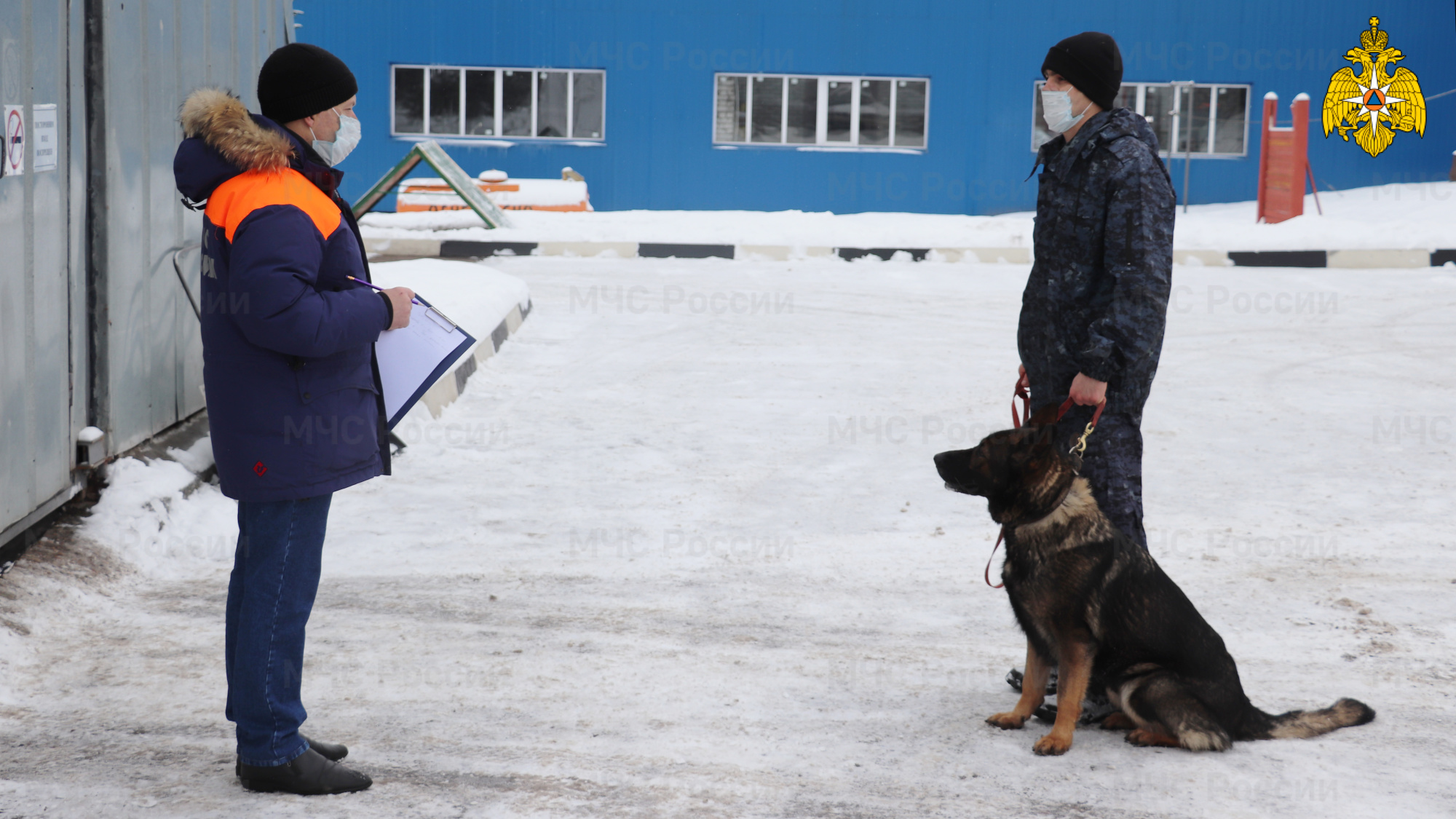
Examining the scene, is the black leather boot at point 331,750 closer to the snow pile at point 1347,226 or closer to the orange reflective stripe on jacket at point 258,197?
the orange reflective stripe on jacket at point 258,197

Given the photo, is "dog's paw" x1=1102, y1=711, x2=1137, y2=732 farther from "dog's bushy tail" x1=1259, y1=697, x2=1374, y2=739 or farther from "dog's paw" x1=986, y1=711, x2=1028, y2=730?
"dog's bushy tail" x1=1259, y1=697, x2=1374, y2=739

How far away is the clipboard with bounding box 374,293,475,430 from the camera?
2.96m

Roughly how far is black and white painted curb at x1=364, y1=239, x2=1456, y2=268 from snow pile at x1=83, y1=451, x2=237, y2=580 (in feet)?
30.3

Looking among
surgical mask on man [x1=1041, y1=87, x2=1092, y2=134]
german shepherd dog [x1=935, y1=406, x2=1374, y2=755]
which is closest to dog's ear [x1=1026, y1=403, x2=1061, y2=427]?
german shepherd dog [x1=935, y1=406, x2=1374, y2=755]

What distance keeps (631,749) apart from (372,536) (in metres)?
2.10

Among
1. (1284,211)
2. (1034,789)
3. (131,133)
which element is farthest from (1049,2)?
(1034,789)

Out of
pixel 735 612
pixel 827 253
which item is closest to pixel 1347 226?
pixel 827 253

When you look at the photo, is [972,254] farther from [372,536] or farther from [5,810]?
[5,810]

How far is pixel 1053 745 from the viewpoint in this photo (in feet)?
10.2

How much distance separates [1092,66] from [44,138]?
128 inches

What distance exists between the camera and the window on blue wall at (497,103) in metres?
19.8

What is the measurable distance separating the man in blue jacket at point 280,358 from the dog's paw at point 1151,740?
1.85 m

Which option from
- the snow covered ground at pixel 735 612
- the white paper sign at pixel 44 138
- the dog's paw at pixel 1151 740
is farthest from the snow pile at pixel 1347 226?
the white paper sign at pixel 44 138

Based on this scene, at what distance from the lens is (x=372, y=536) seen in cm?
489
